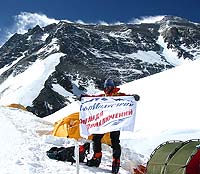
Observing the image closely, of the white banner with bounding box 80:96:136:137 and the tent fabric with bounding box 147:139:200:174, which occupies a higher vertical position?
the white banner with bounding box 80:96:136:137

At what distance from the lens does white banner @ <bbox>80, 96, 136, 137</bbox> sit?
8953mm

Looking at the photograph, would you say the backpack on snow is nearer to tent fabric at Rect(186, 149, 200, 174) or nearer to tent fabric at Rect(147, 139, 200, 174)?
tent fabric at Rect(147, 139, 200, 174)

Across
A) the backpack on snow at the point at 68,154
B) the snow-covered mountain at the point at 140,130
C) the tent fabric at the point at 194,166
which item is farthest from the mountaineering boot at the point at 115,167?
the tent fabric at the point at 194,166

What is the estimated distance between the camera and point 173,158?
7.98 metres

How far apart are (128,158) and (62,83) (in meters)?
184

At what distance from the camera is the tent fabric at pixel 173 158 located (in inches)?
299

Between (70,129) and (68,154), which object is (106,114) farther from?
(70,129)

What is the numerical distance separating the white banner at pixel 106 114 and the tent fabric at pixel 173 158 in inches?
31.7

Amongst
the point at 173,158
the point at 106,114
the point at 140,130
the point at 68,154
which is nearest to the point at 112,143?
the point at 106,114

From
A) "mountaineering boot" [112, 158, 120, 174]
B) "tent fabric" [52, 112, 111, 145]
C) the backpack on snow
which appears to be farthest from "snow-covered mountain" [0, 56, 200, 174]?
"tent fabric" [52, 112, 111, 145]

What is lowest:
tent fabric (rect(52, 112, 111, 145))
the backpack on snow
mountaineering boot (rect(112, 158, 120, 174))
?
mountaineering boot (rect(112, 158, 120, 174))

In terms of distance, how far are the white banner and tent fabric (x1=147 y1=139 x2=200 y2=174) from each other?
2.64 feet

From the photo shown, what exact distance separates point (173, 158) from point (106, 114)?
64.9 inches

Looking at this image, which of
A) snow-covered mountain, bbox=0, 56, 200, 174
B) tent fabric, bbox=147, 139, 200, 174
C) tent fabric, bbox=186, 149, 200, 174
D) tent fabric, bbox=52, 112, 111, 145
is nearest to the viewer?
tent fabric, bbox=186, 149, 200, 174
